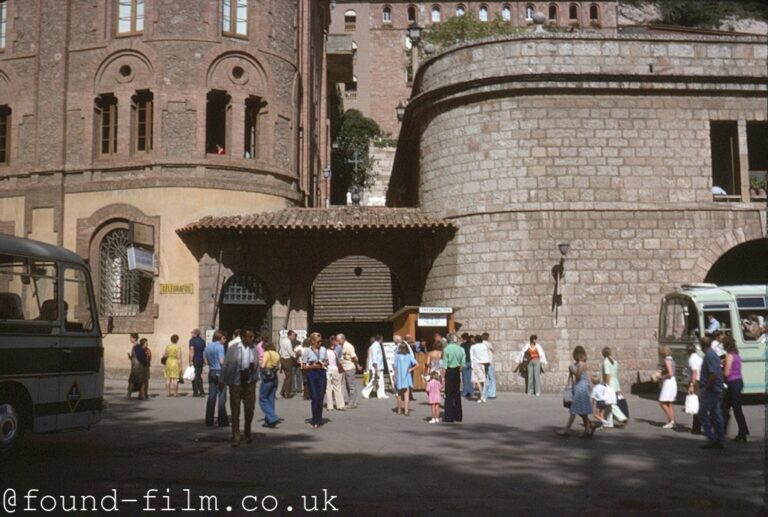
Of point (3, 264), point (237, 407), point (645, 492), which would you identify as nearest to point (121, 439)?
point (237, 407)

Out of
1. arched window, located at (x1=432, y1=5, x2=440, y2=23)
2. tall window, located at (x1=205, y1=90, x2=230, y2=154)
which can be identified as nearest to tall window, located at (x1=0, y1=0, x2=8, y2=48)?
tall window, located at (x1=205, y1=90, x2=230, y2=154)

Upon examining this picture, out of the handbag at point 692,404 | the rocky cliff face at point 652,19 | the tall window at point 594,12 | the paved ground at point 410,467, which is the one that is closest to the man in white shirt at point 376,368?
the paved ground at point 410,467

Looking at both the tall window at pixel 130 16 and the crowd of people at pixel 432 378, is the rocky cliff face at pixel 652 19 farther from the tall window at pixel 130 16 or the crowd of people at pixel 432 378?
the crowd of people at pixel 432 378

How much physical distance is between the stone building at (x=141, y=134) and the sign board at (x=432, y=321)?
19.6ft

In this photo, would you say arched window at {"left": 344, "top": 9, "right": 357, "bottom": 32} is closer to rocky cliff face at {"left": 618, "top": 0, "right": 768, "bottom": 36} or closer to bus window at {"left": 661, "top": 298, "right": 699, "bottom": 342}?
rocky cliff face at {"left": 618, "top": 0, "right": 768, "bottom": 36}

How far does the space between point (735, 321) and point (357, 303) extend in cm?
1749

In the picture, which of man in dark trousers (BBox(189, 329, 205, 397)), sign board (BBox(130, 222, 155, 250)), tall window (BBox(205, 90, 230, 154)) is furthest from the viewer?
tall window (BBox(205, 90, 230, 154))

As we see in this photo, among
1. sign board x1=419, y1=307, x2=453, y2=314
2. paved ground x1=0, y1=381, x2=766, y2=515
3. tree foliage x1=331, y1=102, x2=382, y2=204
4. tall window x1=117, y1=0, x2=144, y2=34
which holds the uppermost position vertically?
tree foliage x1=331, y1=102, x2=382, y2=204

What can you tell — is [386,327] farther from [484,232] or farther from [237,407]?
[237,407]

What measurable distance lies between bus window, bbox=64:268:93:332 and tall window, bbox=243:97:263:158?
13.6m

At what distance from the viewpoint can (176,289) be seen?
22.3m

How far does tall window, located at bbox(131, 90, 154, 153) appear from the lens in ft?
76.7

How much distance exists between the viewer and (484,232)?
20.3m

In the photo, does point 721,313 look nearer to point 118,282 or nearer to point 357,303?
point 118,282
